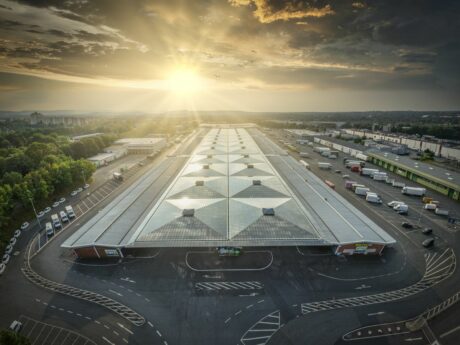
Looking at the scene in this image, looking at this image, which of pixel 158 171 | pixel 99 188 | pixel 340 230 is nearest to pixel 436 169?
pixel 340 230

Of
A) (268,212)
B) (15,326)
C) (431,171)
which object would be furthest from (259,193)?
(431,171)

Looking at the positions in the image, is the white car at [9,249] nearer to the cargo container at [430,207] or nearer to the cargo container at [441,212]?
the cargo container at [430,207]

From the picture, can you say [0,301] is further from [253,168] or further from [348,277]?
[253,168]

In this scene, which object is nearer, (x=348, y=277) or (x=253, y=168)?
(x=348, y=277)

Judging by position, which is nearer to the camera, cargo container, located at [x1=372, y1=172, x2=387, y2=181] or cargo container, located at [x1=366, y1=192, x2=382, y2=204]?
cargo container, located at [x1=366, y1=192, x2=382, y2=204]

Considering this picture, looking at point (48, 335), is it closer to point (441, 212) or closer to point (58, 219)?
point (58, 219)

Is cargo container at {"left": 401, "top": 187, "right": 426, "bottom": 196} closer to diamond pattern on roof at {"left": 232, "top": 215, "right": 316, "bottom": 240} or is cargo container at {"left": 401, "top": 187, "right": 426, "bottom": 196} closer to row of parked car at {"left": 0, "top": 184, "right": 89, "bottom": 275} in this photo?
diamond pattern on roof at {"left": 232, "top": 215, "right": 316, "bottom": 240}

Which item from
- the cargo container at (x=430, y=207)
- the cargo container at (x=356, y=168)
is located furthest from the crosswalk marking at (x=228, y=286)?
the cargo container at (x=356, y=168)

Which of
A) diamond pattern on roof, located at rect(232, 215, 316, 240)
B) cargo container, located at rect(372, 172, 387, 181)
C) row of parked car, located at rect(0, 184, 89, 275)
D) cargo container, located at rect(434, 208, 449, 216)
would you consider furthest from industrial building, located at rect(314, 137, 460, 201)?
row of parked car, located at rect(0, 184, 89, 275)
